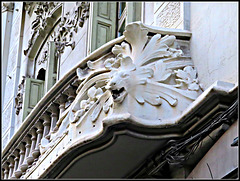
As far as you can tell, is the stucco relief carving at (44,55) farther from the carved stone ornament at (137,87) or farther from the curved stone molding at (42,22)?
the carved stone ornament at (137,87)

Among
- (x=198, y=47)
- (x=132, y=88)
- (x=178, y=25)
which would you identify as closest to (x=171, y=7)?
(x=178, y=25)

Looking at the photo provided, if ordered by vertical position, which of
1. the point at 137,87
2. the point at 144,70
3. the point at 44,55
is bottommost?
the point at 137,87

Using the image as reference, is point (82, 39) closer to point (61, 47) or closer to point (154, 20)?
point (61, 47)

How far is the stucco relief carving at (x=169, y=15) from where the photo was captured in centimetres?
1098

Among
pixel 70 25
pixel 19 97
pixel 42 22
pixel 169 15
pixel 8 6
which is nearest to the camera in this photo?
pixel 169 15

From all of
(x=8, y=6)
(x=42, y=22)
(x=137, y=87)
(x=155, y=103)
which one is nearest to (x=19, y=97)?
(x=42, y=22)

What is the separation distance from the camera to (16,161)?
14.4 metres

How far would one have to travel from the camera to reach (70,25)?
1472 cm

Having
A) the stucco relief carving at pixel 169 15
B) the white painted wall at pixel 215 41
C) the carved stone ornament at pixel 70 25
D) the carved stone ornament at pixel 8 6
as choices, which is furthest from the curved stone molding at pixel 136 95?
the carved stone ornament at pixel 8 6

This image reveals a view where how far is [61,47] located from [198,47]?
504 cm

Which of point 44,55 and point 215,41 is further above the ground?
point 44,55

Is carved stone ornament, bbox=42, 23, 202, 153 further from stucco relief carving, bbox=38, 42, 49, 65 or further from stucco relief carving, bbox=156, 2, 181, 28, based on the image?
stucco relief carving, bbox=38, 42, 49, 65

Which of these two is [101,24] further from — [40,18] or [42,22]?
[40,18]

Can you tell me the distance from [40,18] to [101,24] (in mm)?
4217
